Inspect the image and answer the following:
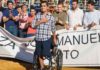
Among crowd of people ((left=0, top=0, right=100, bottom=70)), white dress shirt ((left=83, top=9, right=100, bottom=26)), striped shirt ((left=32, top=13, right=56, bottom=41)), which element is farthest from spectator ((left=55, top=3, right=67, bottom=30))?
striped shirt ((left=32, top=13, right=56, bottom=41))

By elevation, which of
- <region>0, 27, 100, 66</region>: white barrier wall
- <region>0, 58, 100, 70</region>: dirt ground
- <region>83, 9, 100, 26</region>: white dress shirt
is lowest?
<region>0, 58, 100, 70</region>: dirt ground

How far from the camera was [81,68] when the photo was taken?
40.8 ft

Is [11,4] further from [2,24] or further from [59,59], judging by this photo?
[59,59]

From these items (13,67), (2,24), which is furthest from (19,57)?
(2,24)

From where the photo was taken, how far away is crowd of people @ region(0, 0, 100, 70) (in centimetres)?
1116

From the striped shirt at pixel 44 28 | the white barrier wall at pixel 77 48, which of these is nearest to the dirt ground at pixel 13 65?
the white barrier wall at pixel 77 48

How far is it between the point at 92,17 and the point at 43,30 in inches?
71.3

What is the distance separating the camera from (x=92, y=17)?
39.9 feet

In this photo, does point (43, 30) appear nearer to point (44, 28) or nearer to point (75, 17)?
point (44, 28)

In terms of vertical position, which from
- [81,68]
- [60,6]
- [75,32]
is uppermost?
[60,6]

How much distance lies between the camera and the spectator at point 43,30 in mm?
11032

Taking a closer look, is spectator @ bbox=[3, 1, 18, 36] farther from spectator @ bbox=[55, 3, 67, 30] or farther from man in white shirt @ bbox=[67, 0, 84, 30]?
man in white shirt @ bbox=[67, 0, 84, 30]

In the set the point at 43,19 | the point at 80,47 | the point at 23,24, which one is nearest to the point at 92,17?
the point at 80,47

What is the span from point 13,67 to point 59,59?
1.67 meters
